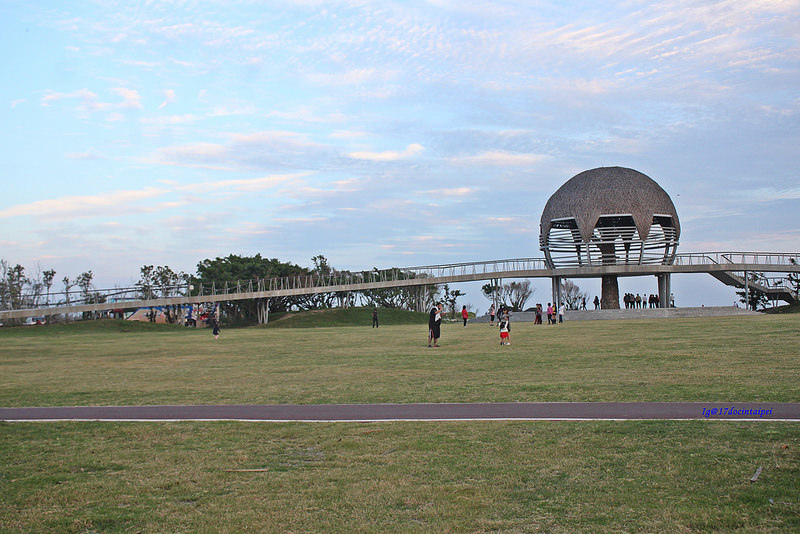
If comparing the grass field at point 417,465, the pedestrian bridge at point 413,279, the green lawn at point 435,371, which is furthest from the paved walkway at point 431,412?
the pedestrian bridge at point 413,279

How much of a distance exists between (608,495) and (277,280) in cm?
5884

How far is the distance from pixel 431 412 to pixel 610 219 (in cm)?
5155

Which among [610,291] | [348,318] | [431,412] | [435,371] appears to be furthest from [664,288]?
[431,412]

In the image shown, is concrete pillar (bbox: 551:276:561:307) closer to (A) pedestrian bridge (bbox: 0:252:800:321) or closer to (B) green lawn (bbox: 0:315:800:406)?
(A) pedestrian bridge (bbox: 0:252:800:321)

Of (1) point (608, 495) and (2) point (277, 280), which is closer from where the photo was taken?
(1) point (608, 495)

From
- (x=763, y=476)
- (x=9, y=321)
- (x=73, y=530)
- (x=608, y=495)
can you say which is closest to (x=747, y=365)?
(x=763, y=476)

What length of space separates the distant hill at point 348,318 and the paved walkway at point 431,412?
4183cm

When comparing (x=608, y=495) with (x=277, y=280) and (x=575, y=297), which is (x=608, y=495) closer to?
(x=277, y=280)

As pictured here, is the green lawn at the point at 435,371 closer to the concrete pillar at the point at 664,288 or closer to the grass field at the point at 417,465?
the grass field at the point at 417,465

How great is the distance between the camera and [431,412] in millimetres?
10164

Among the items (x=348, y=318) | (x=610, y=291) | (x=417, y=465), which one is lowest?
(x=417, y=465)

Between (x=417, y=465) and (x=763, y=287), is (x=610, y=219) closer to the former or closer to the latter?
(x=763, y=287)

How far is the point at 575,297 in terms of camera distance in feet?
282

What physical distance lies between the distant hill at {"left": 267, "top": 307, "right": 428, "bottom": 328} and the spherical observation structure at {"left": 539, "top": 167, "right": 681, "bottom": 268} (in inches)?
512
